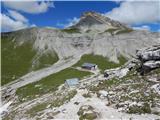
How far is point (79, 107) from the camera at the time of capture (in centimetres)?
5631

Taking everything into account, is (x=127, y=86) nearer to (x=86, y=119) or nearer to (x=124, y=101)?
(x=124, y=101)

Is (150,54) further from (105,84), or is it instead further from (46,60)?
(46,60)

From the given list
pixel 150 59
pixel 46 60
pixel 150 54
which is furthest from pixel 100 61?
pixel 150 54

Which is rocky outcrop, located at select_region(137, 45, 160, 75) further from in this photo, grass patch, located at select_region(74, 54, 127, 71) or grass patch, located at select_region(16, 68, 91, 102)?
grass patch, located at select_region(74, 54, 127, 71)

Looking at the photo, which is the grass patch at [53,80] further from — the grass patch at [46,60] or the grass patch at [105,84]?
the grass patch at [105,84]

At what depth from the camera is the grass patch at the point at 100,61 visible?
171m

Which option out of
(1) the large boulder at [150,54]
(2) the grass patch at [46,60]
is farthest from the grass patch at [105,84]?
(2) the grass patch at [46,60]

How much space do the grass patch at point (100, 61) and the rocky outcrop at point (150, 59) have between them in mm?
93160

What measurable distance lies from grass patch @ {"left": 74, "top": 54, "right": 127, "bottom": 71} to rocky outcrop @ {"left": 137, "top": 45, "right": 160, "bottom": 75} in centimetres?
9316

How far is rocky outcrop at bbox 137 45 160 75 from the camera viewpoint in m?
67.2

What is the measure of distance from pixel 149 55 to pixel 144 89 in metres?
15.0

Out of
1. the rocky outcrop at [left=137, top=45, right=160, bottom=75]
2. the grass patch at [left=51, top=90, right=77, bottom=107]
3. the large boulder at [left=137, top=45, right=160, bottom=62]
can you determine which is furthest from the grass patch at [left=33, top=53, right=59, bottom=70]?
the rocky outcrop at [left=137, top=45, right=160, bottom=75]

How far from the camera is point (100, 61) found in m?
180

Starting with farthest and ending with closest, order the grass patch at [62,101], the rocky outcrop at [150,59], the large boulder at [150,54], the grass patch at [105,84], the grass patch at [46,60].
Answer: the grass patch at [46,60] → the large boulder at [150,54] → the rocky outcrop at [150,59] → the grass patch at [105,84] → the grass patch at [62,101]
